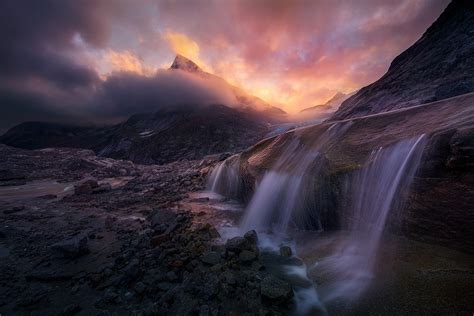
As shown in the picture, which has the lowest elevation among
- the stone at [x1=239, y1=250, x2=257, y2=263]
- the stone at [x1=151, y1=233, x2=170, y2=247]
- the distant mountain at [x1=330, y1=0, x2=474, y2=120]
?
the stone at [x1=151, y1=233, x2=170, y2=247]

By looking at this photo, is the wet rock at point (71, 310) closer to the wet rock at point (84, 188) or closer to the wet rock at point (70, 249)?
the wet rock at point (70, 249)

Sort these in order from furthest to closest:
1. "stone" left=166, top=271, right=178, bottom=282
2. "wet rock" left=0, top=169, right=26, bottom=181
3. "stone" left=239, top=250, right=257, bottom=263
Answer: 1. "wet rock" left=0, top=169, right=26, bottom=181
2. "stone" left=239, top=250, right=257, bottom=263
3. "stone" left=166, top=271, right=178, bottom=282

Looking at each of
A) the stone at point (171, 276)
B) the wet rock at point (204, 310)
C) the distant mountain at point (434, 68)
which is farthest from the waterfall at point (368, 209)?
the distant mountain at point (434, 68)

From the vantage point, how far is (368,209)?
4.89 metres

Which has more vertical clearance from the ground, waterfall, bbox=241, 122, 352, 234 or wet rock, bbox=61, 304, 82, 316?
waterfall, bbox=241, 122, 352, 234

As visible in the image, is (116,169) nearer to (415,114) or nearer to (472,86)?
(415,114)

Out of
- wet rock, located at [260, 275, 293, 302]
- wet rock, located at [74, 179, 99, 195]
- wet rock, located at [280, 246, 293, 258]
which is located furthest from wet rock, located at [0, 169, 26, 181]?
wet rock, located at [260, 275, 293, 302]

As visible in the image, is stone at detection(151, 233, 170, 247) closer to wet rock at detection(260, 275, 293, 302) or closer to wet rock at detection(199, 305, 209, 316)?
wet rock at detection(199, 305, 209, 316)

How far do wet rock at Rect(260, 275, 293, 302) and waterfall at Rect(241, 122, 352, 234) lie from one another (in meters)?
2.83

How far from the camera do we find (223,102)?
578 feet

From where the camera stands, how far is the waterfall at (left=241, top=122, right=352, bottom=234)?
6293mm

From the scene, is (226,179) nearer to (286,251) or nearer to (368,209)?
(286,251)

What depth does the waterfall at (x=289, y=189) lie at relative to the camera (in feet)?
20.6

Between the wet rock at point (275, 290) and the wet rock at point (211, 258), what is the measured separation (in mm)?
1328
